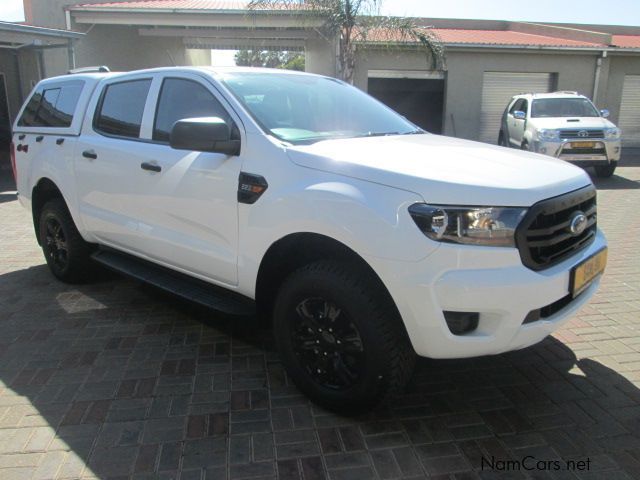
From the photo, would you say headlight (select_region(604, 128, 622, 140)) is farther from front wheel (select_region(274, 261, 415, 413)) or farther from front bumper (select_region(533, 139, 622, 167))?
front wheel (select_region(274, 261, 415, 413))

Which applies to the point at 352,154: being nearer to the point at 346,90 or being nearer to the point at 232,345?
the point at 346,90

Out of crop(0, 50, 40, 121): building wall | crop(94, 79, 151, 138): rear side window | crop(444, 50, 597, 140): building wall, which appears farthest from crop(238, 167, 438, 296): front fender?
crop(444, 50, 597, 140): building wall

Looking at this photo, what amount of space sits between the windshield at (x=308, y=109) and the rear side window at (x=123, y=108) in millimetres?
896

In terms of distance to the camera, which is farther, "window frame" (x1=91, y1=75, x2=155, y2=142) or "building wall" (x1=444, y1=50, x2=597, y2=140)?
"building wall" (x1=444, y1=50, x2=597, y2=140)

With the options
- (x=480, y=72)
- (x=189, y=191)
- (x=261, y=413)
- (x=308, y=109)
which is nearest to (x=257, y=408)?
(x=261, y=413)

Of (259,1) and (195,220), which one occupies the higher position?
(259,1)

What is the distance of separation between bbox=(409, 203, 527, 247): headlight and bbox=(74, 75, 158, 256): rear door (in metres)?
2.17

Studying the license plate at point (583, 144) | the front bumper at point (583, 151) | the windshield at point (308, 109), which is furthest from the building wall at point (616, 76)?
the windshield at point (308, 109)

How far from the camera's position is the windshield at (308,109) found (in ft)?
10.9

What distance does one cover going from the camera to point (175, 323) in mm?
4281

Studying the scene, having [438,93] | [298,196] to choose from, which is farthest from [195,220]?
[438,93]

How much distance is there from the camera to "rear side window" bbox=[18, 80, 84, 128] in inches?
190

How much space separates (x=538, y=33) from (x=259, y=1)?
13.0 m

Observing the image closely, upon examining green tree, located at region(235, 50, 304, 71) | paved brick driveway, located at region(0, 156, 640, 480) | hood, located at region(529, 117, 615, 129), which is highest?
green tree, located at region(235, 50, 304, 71)
